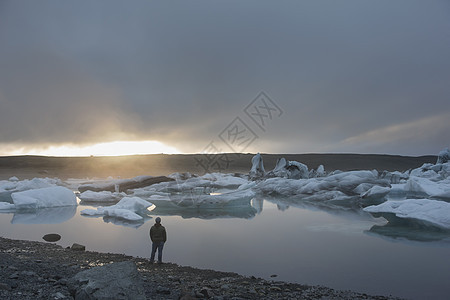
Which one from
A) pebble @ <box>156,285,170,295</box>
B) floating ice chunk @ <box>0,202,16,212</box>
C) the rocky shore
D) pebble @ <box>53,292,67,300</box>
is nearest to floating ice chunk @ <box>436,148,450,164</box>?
the rocky shore

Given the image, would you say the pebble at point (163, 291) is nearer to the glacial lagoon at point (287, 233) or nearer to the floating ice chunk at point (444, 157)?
the glacial lagoon at point (287, 233)

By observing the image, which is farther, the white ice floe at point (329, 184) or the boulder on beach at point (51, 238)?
the white ice floe at point (329, 184)

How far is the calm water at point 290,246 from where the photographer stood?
4785mm

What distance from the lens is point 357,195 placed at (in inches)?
599

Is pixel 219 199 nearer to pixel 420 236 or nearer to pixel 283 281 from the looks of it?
pixel 420 236

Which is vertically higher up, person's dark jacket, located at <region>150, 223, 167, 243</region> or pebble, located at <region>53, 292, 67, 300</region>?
person's dark jacket, located at <region>150, 223, 167, 243</region>

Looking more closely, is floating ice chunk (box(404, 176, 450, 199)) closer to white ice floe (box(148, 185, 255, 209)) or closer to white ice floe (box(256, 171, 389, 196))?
white ice floe (box(256, 171, 389, 196))

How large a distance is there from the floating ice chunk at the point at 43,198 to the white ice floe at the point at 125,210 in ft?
7.35

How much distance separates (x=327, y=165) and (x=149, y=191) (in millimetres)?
51965

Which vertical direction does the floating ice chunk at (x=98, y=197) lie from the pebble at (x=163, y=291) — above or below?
above

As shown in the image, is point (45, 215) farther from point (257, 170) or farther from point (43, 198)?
point (257, 170)

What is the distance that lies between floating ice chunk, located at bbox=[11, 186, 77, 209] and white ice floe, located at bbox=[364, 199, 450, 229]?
10877 mm

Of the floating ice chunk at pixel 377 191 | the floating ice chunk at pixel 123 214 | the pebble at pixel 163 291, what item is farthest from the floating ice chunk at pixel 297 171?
the pebble at pixel 163 291

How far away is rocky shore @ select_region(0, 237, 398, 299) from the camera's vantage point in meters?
3.74
